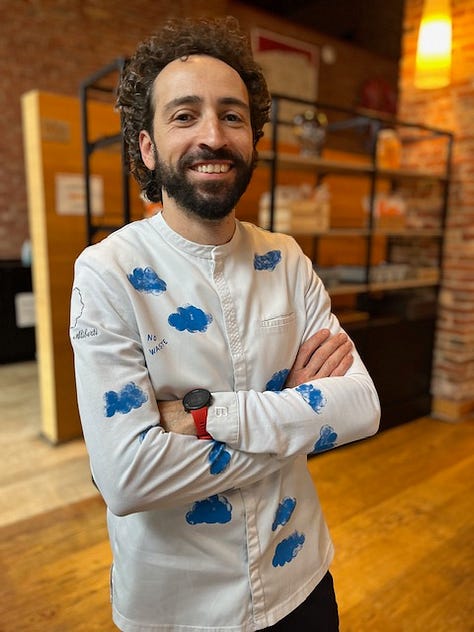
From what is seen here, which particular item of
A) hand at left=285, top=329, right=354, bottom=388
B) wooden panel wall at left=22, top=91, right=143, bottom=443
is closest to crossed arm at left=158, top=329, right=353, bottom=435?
hand at left=285, top=329, right=354, bottom=388

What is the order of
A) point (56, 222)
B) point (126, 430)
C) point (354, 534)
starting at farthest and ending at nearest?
point (56, 222) < point (354, 534) < point (126, 430)

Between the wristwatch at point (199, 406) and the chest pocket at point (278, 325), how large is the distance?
0.18 meters

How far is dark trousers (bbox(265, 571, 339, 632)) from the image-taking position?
107 cm

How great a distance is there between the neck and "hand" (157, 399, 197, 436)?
318mm

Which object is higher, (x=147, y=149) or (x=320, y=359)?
(x=147, y=149)

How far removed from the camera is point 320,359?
42.8 inches

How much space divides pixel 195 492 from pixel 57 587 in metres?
1.46

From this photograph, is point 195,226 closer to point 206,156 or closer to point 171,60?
point 206,156

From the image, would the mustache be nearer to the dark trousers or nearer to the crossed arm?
the crossed arm

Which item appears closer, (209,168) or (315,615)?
(209,168)

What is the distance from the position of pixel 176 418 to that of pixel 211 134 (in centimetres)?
51

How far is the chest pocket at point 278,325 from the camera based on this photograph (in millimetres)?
1025

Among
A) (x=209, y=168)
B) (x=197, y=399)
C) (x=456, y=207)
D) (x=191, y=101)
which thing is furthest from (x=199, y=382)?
(x=456, y=207)

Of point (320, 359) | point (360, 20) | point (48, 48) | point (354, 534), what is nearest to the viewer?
point (320, 359)
